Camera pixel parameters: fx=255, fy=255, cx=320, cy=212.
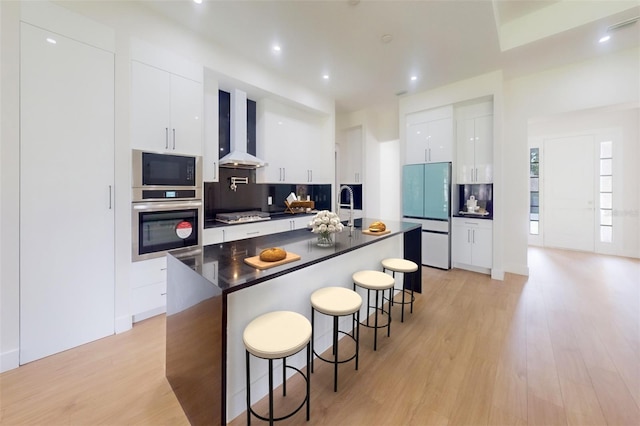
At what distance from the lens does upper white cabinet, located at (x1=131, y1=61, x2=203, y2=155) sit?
2494 millimetres

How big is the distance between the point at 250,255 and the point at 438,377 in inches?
63.6

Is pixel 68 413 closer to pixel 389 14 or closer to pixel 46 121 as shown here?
pixel 46 121

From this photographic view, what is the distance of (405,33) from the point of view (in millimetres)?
2959

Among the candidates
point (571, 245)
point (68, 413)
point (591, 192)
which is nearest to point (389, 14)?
point (68, 413)

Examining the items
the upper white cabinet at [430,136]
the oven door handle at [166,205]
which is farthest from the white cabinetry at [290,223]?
the upper white cabinet at [430,136]

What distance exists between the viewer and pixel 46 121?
2.02 meters

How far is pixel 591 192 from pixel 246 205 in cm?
713

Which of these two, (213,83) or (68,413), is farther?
(213,83)

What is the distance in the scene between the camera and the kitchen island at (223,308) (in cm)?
122

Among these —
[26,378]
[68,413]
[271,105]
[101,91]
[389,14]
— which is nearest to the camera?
[68,413]

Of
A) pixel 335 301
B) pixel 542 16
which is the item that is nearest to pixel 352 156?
pixel 542 16

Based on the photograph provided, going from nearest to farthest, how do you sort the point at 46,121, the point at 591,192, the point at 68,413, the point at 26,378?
1. the point at 68,413
2. the point at 26,378
3. the point at 46,121
4. the point at 591,192

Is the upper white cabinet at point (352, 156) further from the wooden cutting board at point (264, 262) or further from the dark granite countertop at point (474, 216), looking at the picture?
the wooden cutting board at point (264, 262)

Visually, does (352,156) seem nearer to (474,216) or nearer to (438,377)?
(474,216)
